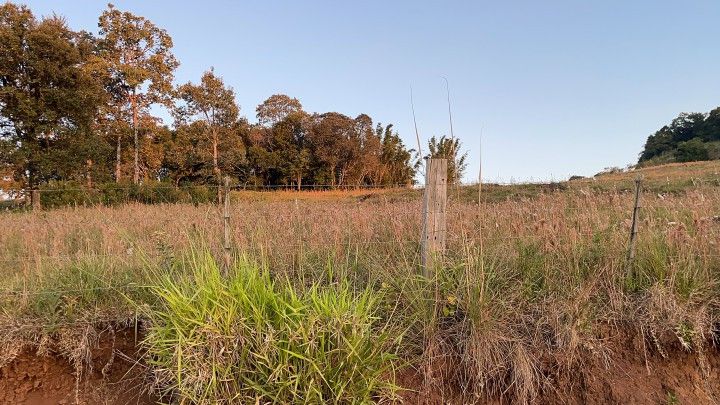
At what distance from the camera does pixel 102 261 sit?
158 inches

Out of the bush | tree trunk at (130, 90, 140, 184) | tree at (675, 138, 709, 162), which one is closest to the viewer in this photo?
the bush

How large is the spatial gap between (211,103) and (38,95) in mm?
13861

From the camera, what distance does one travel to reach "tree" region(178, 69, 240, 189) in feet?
115

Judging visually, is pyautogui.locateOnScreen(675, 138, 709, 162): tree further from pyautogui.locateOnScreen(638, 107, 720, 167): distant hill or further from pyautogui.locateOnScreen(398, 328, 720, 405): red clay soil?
pyautogui.locateOnScreen(398, 328, 720, 405): red clay soil

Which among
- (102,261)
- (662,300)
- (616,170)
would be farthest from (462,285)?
(616,170)

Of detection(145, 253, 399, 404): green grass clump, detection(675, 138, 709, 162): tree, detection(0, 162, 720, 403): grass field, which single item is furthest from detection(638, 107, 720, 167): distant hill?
detection(145, 253, 399, 404): green grass clump

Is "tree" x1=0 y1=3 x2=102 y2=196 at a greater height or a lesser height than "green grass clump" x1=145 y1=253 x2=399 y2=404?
greater

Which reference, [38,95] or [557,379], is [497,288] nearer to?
[557,379]

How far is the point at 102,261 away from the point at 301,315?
7.94 feet

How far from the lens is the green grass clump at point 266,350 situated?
2.58 metres

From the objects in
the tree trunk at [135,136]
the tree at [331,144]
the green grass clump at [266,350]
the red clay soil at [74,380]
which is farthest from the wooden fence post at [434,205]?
the tree at [331,144]

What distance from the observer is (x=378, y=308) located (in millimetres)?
3264

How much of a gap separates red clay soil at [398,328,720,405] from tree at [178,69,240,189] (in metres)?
34.8

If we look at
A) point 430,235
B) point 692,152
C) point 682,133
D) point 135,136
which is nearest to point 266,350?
point 430,235
